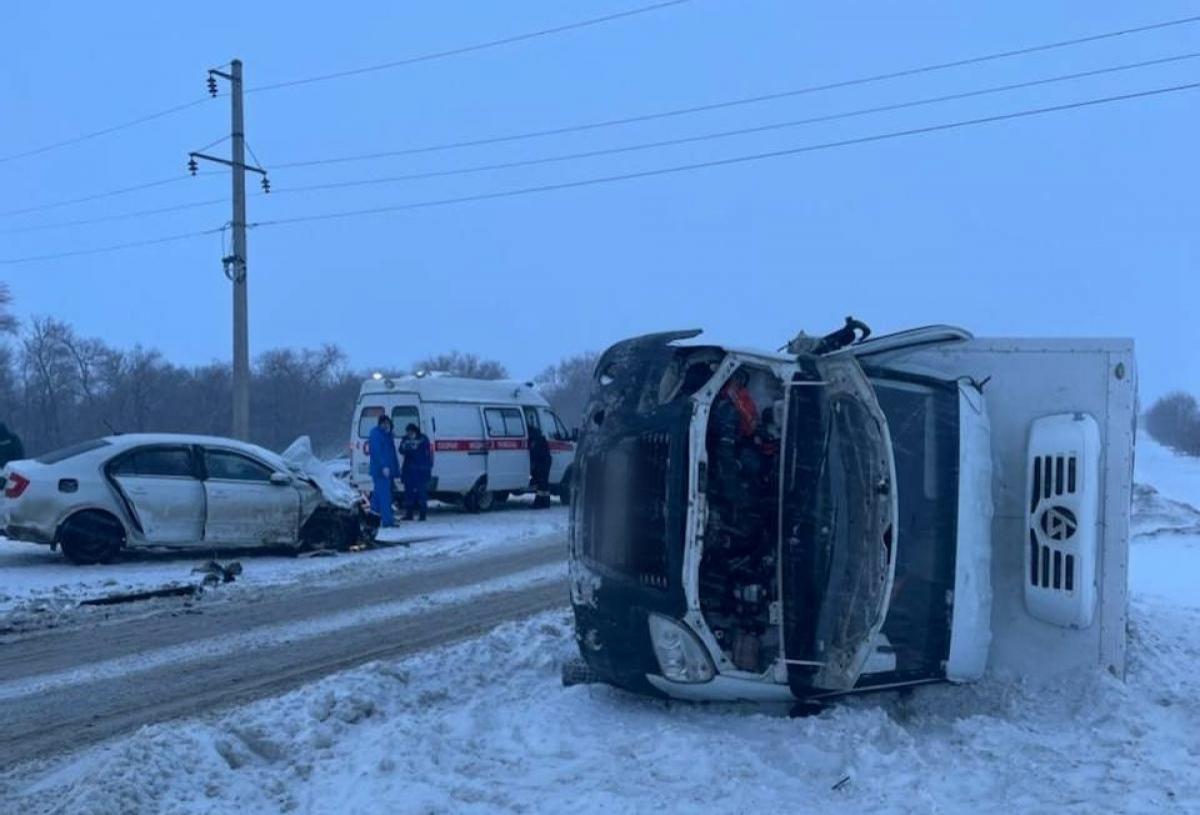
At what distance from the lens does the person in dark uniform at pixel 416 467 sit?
62.4 feet

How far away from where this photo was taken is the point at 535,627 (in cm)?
835

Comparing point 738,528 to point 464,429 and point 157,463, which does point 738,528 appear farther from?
point 464,429

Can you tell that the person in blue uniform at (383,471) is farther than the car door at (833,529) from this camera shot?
Yes

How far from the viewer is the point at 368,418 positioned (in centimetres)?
2089

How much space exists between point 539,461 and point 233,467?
8694 mm

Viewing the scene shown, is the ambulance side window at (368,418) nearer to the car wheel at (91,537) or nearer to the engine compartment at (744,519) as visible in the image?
the car wheel at (91,537)

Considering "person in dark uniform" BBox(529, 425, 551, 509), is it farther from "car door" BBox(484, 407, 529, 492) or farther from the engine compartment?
the engine compartment

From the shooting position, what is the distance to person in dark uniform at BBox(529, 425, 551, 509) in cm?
2195

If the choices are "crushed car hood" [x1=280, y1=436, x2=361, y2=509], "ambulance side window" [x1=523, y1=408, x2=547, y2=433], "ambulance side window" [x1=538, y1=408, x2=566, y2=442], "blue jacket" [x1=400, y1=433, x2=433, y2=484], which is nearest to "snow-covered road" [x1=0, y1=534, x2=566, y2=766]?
"crushed car hood" [x1=280, y1=436, x2=361, y2=509]

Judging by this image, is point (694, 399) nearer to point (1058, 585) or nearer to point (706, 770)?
point (706, 770)

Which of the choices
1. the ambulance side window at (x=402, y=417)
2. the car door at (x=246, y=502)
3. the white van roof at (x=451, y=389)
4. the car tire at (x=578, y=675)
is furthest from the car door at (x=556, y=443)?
the car tire at (x=578, y=675)

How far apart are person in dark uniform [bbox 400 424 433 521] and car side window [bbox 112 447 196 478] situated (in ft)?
18.6

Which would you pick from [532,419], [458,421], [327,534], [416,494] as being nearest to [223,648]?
[327,534]

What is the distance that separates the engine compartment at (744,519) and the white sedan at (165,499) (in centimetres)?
917
